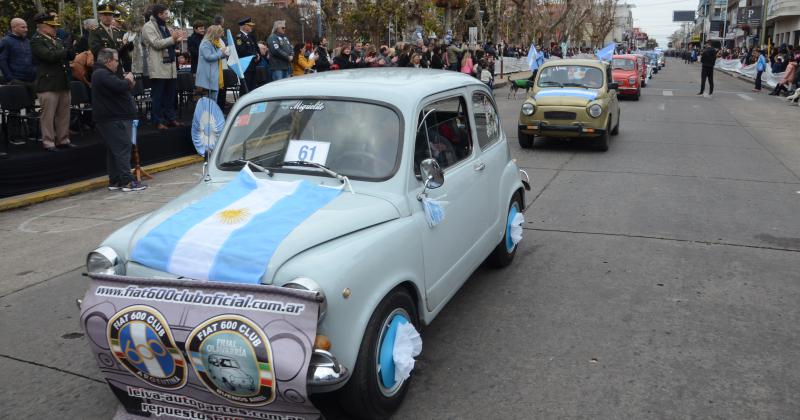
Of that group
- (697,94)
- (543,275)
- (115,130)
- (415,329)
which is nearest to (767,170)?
(543,275)

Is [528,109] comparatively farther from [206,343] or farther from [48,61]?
[206,343]

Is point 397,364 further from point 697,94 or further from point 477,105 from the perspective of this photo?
point 697,94

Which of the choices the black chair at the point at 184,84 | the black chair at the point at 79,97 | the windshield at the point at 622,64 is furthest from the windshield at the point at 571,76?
the windshield at the point at 622,64

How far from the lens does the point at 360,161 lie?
4.03 meters

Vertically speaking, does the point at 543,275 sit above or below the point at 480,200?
below

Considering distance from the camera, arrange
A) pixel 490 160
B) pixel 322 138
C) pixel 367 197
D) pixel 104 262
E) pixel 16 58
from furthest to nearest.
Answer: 1. pixel 16 58
2. pixel 490 160
3. pixel 322 138
4. pixel 367 197
5. pixel 104 262

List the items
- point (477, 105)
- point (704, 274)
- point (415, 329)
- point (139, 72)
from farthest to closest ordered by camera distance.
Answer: point (139, 72), point (704, 274), point (477, 105), point (415, 329)

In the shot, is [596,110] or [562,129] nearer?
[596,110]

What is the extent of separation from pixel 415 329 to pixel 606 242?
3.69 meters

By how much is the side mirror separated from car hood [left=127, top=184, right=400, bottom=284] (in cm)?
32

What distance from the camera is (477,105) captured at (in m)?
5.33

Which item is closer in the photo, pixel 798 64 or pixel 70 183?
pixel 70 183

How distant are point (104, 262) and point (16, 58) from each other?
8638 mm

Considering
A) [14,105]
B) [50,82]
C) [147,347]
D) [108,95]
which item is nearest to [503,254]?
[147,347]
